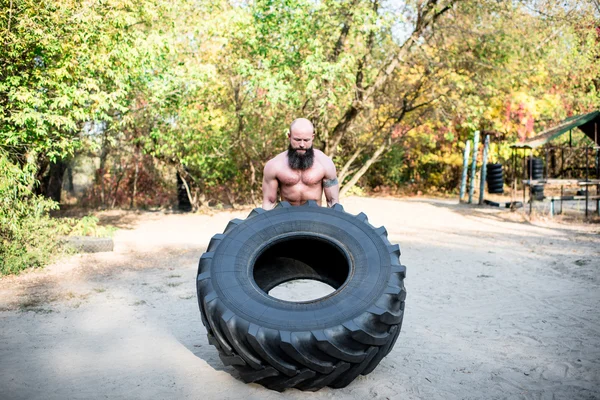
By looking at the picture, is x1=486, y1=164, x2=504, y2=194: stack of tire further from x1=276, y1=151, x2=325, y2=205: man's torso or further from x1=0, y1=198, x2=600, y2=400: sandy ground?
x1=276, y1=151, x2=325, y2=205: man's torso

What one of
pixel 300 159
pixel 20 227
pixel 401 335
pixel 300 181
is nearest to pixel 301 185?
pixel 300 181

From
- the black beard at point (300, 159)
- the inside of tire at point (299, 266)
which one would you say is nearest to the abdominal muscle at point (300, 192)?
the black beard at point (300, 159)

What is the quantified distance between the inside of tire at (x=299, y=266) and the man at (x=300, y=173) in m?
0.43

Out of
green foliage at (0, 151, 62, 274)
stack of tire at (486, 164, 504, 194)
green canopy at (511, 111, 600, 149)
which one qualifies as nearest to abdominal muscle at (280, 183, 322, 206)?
green foliage at (0, 151, 62, 274)

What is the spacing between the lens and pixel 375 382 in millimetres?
3986

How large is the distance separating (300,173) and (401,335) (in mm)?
1736

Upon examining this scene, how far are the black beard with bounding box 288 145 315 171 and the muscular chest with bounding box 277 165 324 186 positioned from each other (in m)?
0.04

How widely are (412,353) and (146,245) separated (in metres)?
7.06

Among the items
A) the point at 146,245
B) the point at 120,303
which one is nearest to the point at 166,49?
the point at 146,245

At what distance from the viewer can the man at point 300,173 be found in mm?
4734

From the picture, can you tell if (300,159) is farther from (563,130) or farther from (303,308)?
(563,130)

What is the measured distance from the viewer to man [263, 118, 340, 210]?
4734 millimetres

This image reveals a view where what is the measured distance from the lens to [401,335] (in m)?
5.09

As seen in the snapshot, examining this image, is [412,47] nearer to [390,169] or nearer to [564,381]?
[390,169]
